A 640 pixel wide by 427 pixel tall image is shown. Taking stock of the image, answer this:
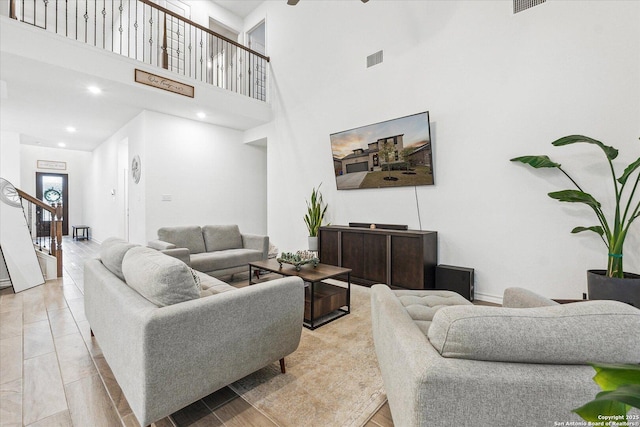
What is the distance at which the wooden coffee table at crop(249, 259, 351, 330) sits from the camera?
2678 mm

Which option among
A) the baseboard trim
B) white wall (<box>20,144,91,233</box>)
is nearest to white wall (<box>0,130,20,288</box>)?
white wall (<box>20,144,91,233</box>)

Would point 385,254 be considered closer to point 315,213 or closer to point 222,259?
point 315,213

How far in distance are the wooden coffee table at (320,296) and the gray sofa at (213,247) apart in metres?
1.02

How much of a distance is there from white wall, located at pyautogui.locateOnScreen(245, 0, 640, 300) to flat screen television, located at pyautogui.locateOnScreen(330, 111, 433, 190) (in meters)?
0.17

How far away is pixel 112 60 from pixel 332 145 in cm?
332

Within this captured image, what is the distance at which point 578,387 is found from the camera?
87cm

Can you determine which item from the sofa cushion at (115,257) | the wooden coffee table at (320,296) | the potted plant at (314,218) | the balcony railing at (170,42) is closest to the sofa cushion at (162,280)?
the sofa cushion at (115,257)

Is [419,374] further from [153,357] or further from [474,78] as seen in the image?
[474,78]

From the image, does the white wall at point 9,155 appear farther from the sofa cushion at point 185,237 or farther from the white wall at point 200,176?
the sofa cushion at point 185,237

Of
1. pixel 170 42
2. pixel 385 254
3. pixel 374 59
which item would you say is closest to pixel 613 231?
pixel 385 254

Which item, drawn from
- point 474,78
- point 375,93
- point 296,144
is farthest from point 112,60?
point 474,78

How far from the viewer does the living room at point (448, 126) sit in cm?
269

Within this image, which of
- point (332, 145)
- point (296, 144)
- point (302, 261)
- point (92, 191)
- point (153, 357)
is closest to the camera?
point (153, 357)

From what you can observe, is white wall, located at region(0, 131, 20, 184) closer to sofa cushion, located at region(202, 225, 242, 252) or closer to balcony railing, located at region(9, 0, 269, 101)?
balcony railing, located at region(9, 0, 269, 101)
